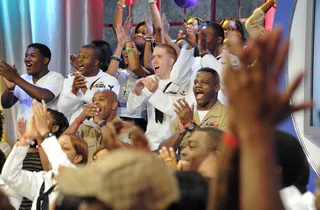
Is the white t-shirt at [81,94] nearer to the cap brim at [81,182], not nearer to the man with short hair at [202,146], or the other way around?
the man with short hair at [202,146]

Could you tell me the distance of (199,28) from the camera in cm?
494

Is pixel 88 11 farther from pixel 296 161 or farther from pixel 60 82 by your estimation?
pixel 296 161

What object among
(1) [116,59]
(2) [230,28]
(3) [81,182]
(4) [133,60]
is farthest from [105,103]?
(3) [81,182]

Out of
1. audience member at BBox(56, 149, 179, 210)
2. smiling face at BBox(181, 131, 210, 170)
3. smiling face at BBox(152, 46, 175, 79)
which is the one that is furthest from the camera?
smiling face at BBox(152, 46, 175, 79)

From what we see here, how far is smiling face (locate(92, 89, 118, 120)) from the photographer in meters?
4.38

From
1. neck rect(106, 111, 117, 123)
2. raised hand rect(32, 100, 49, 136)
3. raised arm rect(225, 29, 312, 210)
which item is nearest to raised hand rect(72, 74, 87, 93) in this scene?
neck rect(106, 111, 117, 123)

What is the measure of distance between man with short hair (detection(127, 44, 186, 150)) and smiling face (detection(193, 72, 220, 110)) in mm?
395

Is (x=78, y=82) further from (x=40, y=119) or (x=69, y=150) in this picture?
(x=40, y=119)

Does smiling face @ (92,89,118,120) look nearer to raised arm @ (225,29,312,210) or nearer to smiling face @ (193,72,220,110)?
smiling face @ (193,72,220,110)

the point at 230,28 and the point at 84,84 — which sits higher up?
the point at 230,28

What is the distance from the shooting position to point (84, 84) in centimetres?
476

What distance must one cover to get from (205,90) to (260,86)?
283cm

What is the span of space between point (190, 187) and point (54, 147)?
1.35 meters

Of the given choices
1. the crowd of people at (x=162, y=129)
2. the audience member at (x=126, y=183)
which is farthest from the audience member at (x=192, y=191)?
the audience member at (x=126, y=183)
